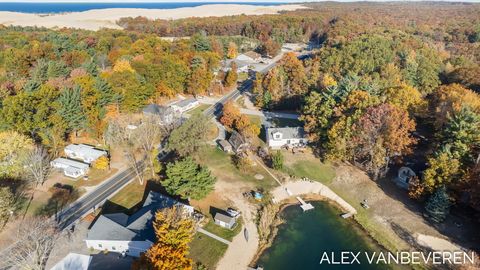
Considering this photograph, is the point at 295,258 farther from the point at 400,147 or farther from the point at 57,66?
the point at 57,66

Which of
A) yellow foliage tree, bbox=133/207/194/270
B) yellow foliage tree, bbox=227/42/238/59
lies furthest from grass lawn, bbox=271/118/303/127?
yellow foliage tree, bbox=227/42/238/59

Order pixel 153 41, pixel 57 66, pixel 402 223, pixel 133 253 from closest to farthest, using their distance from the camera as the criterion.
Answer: pixel 133 253, pixel 402 223, pixel 57 66, pixel 153 41

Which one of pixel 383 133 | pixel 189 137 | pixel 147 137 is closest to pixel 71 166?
pixel 147 137

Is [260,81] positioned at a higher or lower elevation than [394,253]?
higher

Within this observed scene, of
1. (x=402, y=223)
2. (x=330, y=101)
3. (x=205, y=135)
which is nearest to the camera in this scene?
(x=402, y=223)

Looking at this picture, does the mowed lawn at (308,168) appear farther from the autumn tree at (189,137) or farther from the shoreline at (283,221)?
the autumn tree at (189,137)

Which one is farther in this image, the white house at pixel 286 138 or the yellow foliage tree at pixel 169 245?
the white house at pixel 286 138

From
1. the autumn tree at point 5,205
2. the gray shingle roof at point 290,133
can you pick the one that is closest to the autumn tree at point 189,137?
the gray shingle roof at point 290,133

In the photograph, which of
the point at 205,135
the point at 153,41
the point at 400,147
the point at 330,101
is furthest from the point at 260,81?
the point at 153,41
